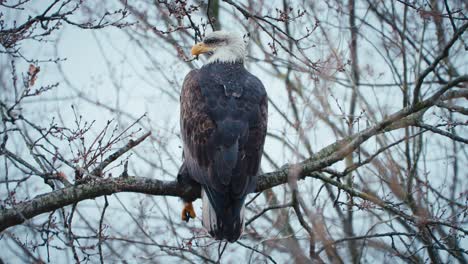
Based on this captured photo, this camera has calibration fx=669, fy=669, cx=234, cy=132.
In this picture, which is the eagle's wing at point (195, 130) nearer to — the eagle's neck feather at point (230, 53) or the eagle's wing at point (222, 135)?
the eagle's wing at point (222, 135)

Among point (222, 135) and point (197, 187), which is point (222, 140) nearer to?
point (222, 135)

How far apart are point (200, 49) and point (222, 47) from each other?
0.27 meters

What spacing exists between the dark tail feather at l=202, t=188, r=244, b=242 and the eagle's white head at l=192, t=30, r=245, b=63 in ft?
6.84

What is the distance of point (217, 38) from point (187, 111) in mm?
1409

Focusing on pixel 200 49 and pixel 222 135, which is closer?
pixel 222 135

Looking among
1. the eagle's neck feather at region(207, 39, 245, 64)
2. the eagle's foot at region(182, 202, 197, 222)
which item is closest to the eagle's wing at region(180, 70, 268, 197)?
the eagle's foot at region(182, 202, 197, 222)

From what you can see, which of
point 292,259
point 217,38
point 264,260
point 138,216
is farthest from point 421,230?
point 138,216

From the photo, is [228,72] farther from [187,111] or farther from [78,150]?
[78,150]

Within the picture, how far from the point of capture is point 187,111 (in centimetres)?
639

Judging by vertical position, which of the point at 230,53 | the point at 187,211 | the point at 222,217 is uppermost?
the point at 230,53

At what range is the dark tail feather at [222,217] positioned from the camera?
564 cm

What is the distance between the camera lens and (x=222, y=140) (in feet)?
19.1

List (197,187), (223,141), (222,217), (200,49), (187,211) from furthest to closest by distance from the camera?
(200,49) → (187,211) → (197,187) → (223,141) → (222,217)

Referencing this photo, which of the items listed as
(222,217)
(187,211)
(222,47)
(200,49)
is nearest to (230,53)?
(222,47)
